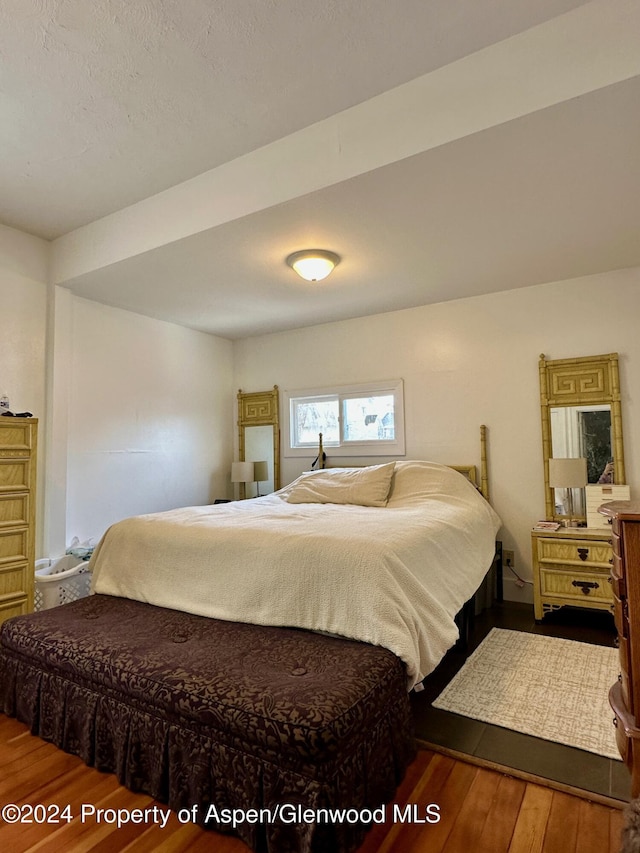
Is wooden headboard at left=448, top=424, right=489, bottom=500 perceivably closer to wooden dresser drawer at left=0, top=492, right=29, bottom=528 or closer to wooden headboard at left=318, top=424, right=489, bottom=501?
wooden headboard at left=318, top=424, right=489, bottom=501

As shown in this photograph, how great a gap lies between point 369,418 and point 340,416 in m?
0.30

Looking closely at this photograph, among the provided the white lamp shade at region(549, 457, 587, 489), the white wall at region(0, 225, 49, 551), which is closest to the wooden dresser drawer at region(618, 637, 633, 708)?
the white lamp shade at region(549, 457, 587, 489)

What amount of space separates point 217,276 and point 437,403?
2.07m

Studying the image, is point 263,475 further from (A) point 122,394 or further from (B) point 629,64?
(B) point 629,64

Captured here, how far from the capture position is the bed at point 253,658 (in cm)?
134

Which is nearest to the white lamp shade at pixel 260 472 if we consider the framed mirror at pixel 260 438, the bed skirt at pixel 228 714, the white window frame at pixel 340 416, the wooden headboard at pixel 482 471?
the framed mirror at pixel 260 438

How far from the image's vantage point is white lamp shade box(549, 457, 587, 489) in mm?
3211

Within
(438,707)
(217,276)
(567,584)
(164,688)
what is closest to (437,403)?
(567,584)

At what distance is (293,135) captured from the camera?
231cm

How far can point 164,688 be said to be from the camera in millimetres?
1543

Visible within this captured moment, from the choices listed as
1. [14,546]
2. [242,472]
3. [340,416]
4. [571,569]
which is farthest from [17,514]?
[571,569]

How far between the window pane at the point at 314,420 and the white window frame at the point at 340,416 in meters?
0.03

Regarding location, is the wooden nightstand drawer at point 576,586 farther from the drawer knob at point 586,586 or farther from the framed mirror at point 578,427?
the framed mirror at point 578,427

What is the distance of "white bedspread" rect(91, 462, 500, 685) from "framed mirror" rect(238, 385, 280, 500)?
6.46ft
